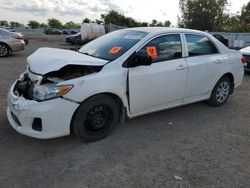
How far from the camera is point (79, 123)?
341cm

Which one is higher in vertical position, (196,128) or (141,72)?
(141,72)

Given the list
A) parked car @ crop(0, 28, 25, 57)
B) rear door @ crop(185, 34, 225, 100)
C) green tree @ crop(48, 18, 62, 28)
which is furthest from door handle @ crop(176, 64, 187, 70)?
green tree @ crop(48, 18, 62, 28)

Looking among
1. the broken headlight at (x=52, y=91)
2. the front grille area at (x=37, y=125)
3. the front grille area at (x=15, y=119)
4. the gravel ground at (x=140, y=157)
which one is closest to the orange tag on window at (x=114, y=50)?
the broken headlight at (x=52, y=91)

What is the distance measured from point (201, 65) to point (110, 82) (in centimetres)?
193

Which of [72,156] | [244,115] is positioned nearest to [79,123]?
[72,156]

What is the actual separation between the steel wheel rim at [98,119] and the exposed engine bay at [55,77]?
1.71 ft

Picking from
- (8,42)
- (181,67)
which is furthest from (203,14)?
(181,67)

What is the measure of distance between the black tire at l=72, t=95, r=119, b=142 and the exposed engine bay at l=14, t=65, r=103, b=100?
0.39 metres

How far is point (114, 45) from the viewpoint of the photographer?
408 centimetres

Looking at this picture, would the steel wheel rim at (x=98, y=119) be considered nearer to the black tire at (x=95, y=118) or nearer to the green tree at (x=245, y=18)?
the black tire at (x=95, y=118)

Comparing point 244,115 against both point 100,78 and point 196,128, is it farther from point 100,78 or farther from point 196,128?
point 100,78

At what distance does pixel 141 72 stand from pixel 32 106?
1.59 m

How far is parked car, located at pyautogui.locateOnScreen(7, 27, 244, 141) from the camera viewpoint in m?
3.21

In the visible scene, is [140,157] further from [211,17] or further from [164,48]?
[211,17]
